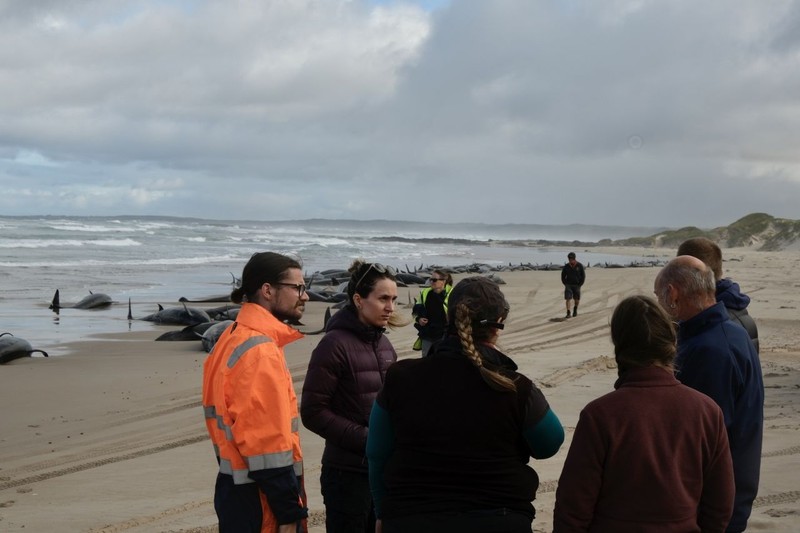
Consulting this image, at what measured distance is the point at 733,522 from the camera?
10.9ft

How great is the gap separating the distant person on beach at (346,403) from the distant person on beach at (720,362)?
1276 millimetres

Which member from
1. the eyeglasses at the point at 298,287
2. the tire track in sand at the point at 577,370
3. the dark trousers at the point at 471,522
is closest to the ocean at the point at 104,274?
the eyeglasses at the point at 298,287

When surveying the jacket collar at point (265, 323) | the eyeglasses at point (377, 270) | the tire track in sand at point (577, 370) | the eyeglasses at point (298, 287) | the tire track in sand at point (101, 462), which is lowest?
the tire track in sand at point (101, 462)

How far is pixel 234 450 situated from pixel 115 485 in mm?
3818

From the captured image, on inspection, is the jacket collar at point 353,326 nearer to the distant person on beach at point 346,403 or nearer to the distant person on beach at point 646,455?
the distant person on beach at point 346,403

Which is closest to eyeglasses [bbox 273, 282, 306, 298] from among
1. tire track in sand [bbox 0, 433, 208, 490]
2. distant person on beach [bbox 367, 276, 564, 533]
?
distant person on beach [bbox 367, 276, 564, 533]

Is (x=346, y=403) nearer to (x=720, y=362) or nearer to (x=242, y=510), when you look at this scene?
(x=242, y=510)

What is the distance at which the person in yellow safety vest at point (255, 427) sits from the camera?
9.70ft

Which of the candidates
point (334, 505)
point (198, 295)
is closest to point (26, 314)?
point (198, 295)

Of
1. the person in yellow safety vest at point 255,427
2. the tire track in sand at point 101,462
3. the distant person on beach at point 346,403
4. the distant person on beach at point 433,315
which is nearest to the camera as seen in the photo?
the person in yellow safety vest at point 255,427

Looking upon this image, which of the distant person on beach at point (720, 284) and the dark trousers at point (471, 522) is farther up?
the distant person on beach at point (720, 284)

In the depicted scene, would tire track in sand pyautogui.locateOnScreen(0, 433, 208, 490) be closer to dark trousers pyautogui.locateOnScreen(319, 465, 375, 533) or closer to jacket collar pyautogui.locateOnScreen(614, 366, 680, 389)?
dark trousers pyautogui.locateOnScreen(319, 465, 375, 533)

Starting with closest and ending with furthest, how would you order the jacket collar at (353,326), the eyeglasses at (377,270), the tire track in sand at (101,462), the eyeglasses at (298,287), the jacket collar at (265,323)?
the jacket collar at (265,323), the eyeglasses at (298,287), the jacket collar at (353,326), the eyeglasses at (377,270), the tire track in sand at (101,462)

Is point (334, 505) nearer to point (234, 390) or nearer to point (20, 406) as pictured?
point (234, 390)
